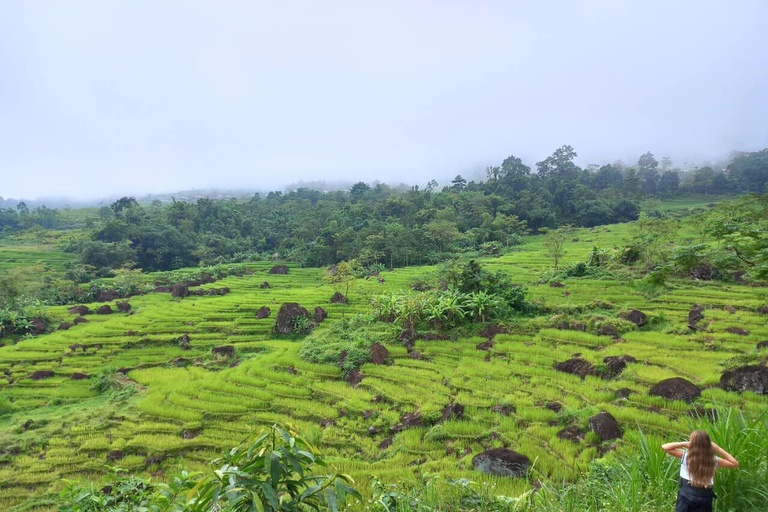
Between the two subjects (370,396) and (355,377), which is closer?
(370,396)

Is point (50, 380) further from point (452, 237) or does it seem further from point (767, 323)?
point (452, 237)

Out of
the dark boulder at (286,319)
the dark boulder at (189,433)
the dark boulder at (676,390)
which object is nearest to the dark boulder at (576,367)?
the dark boulder at (676,390)

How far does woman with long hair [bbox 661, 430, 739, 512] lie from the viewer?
3619 mm


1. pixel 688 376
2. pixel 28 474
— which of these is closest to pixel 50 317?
pixel 28 474

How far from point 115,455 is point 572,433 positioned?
505 inches

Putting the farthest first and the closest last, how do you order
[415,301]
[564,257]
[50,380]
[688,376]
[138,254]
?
[138,254]
[564,257]
[415,301]
[50,380]
[688,376]

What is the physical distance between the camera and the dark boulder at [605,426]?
365 inches

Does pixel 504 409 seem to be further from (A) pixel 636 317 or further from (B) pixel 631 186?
(B) pixel 631 186

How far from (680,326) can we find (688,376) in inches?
207

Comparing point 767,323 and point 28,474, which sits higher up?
point 767,323

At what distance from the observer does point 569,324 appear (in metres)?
18.0

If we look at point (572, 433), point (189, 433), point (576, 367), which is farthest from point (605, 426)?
point (189, 433)

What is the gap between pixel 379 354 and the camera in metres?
16.7

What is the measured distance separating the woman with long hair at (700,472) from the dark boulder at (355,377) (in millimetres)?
11986
